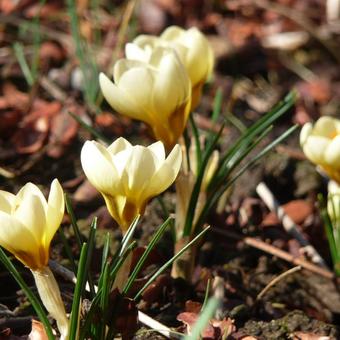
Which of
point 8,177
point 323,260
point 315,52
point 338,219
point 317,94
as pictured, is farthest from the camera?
point 315,52

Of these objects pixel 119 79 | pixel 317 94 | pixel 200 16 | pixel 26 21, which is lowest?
pixel 317 94

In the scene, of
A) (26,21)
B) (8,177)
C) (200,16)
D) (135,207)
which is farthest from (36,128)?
(200,16)

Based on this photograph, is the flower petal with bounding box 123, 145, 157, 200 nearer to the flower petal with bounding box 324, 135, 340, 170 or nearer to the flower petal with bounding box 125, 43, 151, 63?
the flower petal with bounding box 125, 43, 151, 63

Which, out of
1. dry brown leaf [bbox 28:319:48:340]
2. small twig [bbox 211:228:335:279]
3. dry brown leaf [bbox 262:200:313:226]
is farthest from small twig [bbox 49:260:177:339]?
dry brown leaf [bbox 262:200:313:226]

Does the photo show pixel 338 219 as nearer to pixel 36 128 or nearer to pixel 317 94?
pixel 36 128

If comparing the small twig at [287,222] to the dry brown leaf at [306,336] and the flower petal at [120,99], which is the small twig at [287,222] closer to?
the dry brown leaf at [306,336]

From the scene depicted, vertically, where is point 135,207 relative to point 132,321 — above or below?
above

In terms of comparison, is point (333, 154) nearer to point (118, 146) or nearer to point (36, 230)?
point (118, 146)
